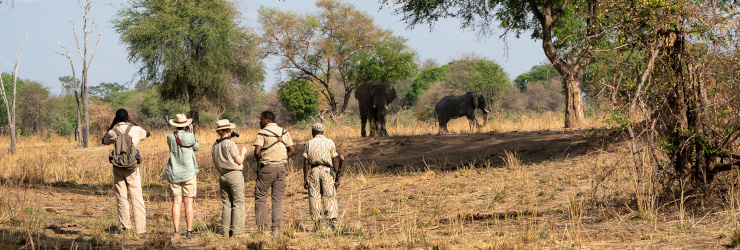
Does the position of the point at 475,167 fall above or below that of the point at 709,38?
below

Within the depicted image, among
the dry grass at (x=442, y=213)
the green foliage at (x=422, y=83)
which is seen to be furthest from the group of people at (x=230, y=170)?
Answer: the green foliage at (x=422, y=83)

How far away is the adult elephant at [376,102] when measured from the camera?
20094mm

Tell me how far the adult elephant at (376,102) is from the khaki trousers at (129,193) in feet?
41.7

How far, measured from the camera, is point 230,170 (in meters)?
7.22

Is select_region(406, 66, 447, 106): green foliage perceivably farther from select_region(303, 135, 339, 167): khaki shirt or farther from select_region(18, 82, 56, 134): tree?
select_region(303, 135, 339, 167): khaki shirt

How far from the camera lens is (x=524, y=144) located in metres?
14.8

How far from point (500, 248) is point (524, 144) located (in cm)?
922

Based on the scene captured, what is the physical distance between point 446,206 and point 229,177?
11.8ft

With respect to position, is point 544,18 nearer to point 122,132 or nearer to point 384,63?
point 122,132

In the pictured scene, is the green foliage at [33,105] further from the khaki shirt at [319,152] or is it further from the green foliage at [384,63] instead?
the khaki shirt at [319,152]

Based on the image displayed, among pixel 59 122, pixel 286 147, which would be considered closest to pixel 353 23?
pixel 59 122

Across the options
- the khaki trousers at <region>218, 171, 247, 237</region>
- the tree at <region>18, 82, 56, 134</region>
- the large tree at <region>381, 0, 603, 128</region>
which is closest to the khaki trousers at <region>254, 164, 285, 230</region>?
the khaki trousers at <region>218, 171, 247, 237</region>

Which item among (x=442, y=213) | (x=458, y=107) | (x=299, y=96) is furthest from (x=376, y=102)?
(x=299, y=96)

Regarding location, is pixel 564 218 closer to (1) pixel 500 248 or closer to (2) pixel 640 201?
(2) pixel 640 201
